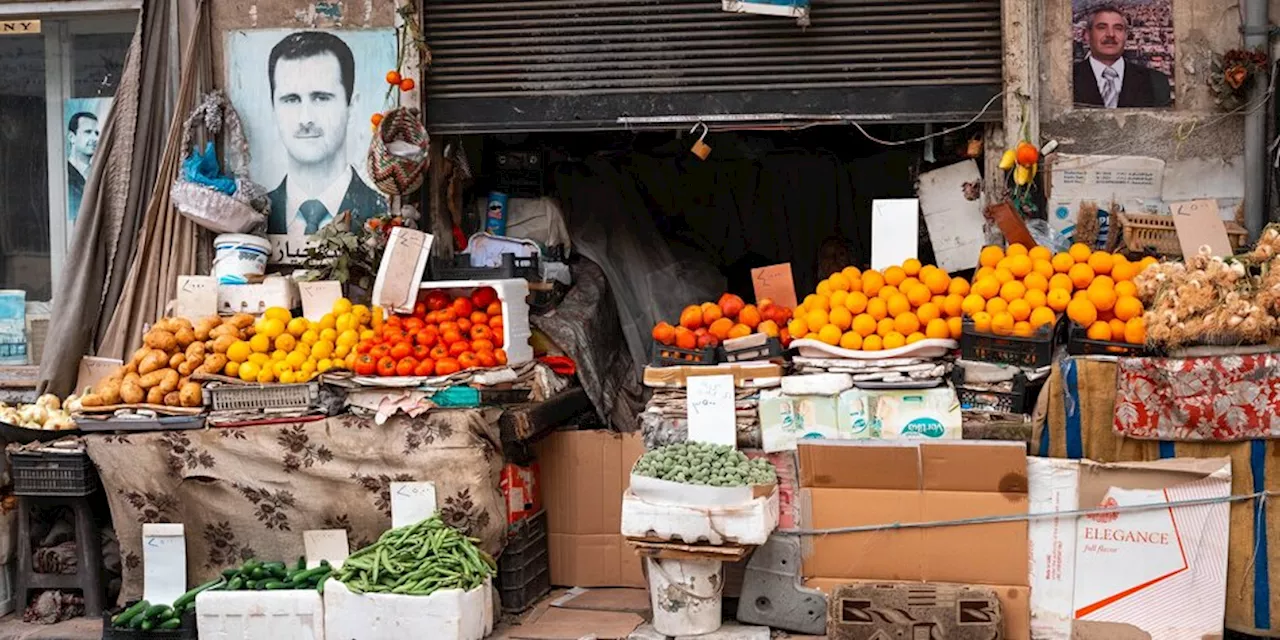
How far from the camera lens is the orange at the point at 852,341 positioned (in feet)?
22.6

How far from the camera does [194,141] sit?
8172 mm

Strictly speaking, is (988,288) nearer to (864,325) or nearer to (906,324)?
(906,324)

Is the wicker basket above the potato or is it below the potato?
above

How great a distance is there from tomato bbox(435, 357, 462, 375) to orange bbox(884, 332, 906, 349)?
240 centimetres

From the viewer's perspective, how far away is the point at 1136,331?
21.4 feet

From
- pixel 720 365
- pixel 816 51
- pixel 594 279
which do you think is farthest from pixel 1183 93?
pixel 594 279

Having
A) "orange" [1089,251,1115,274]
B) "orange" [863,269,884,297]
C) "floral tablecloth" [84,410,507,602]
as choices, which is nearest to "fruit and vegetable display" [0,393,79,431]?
"floral tablecloth" [84,410,507,602]

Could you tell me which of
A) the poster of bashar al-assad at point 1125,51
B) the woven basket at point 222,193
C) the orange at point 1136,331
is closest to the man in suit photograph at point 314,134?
the woven basket at point 222,193

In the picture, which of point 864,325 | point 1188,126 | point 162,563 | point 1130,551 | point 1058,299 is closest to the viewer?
point 1130,551

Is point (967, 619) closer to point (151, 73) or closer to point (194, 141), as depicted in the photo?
point (194, 141)

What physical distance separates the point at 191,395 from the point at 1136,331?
5205 millimetres

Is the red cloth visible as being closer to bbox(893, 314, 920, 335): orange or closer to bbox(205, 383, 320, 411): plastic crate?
bbox(893, 314, 920, 335): orange

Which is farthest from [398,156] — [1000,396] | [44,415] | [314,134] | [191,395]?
[1000,396]

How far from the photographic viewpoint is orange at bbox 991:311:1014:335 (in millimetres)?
6660
